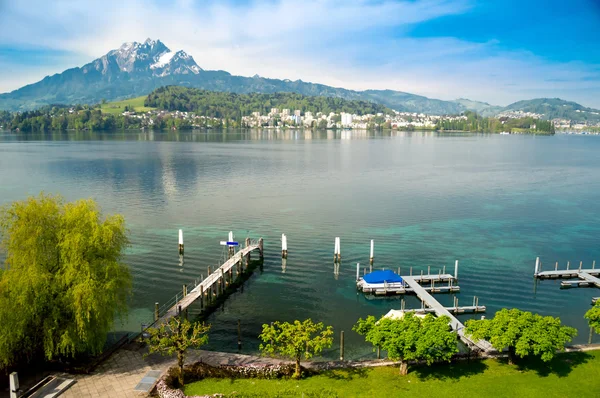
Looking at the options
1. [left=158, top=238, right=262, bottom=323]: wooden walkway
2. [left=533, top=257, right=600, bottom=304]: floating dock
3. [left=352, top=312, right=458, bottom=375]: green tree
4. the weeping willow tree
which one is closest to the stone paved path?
the weeping willow tree

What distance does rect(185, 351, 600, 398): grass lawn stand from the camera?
24422 mm

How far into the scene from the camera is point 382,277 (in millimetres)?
43531

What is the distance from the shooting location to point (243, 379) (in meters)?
25.8

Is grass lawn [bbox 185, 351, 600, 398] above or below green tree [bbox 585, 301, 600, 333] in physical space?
below

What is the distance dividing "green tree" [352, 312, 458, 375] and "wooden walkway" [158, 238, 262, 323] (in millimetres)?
16122

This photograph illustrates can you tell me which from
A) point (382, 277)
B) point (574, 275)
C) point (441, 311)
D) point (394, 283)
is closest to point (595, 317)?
point (441, 311)

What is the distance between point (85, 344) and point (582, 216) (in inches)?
3099

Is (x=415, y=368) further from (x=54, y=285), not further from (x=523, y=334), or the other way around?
(x=54, y=285)

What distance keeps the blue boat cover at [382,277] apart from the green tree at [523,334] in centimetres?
1544

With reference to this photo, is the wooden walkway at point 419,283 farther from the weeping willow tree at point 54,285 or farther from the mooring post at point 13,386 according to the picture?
the mooring post at point 13,386

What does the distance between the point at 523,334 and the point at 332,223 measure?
42118mm

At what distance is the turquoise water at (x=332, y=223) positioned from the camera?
41.7m

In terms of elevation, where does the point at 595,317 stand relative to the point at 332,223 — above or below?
above

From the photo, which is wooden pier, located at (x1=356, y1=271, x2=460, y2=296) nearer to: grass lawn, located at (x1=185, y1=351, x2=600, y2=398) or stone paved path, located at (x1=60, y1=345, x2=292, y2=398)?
grass lawn, located at (x1=185, y1=351, x2=600, y2=398)
